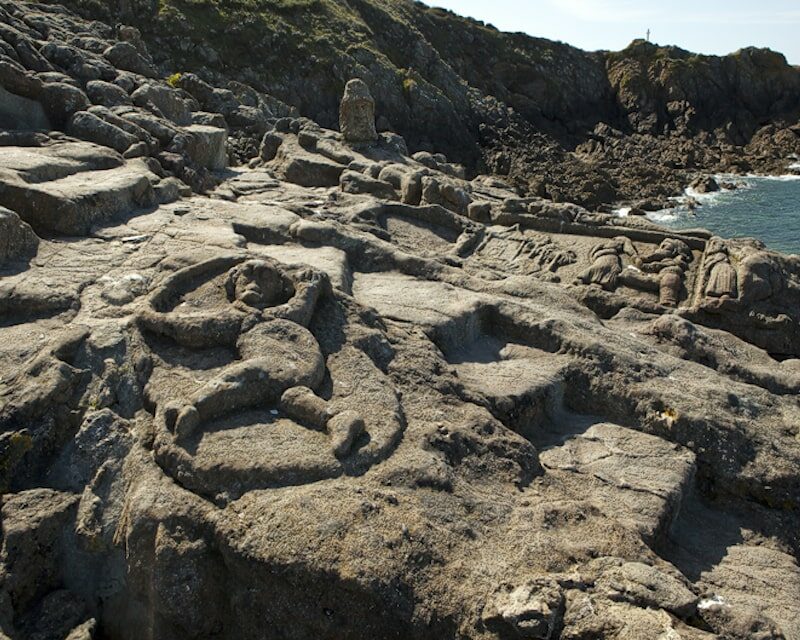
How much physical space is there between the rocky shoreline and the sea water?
27.9m

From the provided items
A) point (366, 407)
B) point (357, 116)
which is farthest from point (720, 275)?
point (357, 116)

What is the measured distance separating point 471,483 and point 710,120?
70124 mm

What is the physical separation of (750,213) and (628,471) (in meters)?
42.4

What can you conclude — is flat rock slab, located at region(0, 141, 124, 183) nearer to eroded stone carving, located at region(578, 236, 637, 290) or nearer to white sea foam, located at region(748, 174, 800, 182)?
eroded stone carving, located at region(578, 236, 637, 290)

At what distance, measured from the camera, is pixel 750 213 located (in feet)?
153

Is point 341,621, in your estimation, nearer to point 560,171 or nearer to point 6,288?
point 6,288

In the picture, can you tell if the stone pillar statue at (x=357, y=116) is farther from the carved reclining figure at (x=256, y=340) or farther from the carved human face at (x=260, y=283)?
the carved human face at (x=260, y=283)

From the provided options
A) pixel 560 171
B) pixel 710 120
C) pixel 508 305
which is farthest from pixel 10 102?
pixel 710 120

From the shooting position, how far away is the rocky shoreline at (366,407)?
7.16 meters

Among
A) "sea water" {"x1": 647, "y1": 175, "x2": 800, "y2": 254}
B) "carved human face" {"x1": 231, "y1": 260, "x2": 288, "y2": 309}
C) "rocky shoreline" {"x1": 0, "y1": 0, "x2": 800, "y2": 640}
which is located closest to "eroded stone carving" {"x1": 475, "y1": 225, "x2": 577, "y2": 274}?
"rocky shoreline" {"x1": 0, "y1": 0, "x2": 800, "y2": 640}

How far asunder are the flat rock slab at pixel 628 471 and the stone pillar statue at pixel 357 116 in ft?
56.2

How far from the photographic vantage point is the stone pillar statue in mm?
25281

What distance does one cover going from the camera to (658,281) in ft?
49.4

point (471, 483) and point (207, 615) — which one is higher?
point (471, 483)
